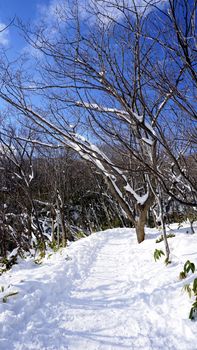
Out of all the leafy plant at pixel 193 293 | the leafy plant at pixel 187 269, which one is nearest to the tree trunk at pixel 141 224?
the leafy plant at pixel 187 269

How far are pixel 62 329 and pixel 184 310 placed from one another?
1398 millimetres

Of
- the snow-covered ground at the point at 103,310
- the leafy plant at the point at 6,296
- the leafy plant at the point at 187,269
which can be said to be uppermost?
the leafy plant at the point at 187,269

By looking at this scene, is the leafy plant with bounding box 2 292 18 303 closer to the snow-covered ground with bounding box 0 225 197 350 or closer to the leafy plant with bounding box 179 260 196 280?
the snow-covered ground with bounding box 0 225 197 350

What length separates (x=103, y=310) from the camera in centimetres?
321

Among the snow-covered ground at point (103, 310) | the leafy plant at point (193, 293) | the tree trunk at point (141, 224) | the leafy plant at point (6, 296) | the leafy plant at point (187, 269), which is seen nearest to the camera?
the snow-covered ground at point (103, 310)

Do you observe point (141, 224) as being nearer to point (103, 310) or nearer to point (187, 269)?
point (187, 269)

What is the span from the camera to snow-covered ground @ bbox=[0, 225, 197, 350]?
2.48 m

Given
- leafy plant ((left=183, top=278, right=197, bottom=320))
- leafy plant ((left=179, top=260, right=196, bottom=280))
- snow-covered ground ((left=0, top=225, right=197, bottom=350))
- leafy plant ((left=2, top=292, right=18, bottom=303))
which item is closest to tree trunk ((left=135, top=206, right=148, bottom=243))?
snow-covered ground ((left=0, top=225, right=197, bottom=350))

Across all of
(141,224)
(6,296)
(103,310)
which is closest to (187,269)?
(103,310)

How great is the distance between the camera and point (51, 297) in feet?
12.0

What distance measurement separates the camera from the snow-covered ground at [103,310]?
8.14 feet

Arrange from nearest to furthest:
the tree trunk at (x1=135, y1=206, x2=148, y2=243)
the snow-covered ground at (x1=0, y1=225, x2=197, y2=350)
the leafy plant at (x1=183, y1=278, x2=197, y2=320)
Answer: the snow-covered ground at (x1=0, y1=225, x2=197, y2=350) → the leafy plant at (x1=183, y1=278, x2=197, y2=320) → the tree trunk at (x1=135, y1=206, x2=148, y2=243)

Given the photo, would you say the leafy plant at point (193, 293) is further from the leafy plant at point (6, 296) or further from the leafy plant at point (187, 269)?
the leafy plant at point (6, 296)

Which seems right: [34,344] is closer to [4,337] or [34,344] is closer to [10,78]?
[4,337]
